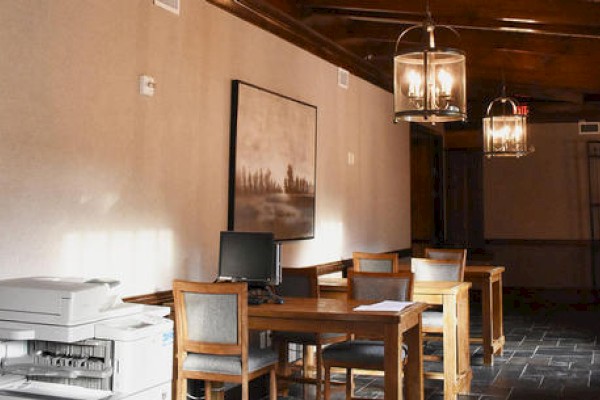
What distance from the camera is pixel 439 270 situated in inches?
243

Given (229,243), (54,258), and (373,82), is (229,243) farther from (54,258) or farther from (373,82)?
(373,82)

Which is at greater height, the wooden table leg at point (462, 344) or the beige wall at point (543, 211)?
the beige wall at point (543, 211)

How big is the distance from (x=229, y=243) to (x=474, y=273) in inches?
114

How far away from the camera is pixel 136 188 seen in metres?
4.34

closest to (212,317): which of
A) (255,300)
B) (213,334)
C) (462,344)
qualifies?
(213,334)

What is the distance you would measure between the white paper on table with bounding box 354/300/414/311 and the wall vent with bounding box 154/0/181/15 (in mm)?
2354

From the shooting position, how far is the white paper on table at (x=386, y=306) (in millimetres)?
4105

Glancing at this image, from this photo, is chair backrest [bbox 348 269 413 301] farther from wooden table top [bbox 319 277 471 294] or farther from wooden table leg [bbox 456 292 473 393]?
wooden table leg [bbox 456 292 473 393]

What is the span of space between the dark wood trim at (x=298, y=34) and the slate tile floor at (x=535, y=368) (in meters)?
3.11

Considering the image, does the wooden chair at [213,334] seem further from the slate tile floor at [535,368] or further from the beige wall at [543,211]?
the beige wall at [543,211]

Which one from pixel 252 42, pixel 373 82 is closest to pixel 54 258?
pixel 252 42

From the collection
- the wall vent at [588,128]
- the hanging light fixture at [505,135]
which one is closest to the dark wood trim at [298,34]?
→ the hanging light fixture at [505,135]

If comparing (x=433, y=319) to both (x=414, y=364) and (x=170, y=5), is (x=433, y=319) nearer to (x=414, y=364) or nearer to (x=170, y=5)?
(x=414, y=364)

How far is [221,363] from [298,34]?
3568 millimetres
